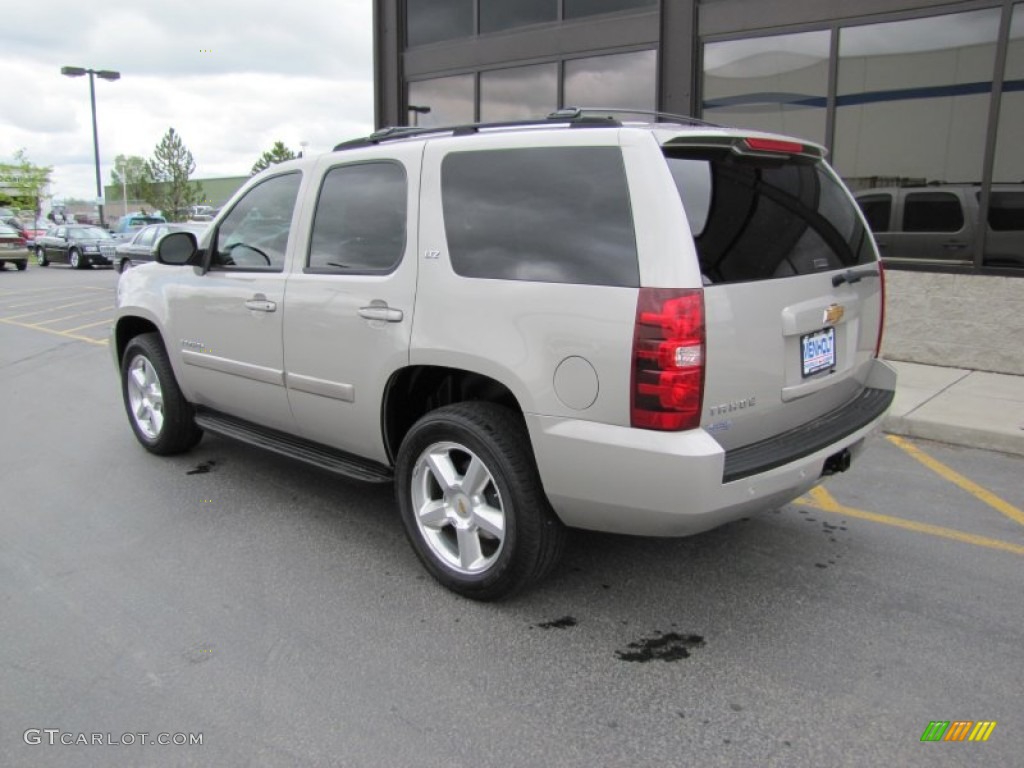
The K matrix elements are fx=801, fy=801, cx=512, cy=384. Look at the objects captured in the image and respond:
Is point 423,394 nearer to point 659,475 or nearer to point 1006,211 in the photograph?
point 659,475

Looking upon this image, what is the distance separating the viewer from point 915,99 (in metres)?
8.52

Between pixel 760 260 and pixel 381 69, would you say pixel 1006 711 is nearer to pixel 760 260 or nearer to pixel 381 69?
pixel 760 260

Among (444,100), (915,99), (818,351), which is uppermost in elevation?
(444,100)

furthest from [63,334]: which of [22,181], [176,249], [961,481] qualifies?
[22,181]

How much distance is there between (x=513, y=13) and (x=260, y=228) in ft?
29.0

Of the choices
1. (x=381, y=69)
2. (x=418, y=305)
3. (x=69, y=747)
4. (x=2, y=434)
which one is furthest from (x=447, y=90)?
(x=69, y=747)

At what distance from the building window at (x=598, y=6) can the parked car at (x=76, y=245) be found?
800 inches

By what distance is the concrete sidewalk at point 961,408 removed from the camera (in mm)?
5762

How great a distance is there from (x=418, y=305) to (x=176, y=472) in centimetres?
257

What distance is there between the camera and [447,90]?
12.8 metres

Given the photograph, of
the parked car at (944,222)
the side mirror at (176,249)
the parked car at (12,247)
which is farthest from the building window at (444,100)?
the parked car at (12,247)

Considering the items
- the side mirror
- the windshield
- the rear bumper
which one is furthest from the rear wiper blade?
the windshield

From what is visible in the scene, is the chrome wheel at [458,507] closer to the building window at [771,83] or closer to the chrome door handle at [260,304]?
the chrome door handle at [260,304]

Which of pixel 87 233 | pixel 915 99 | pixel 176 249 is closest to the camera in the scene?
pixel 176 249
